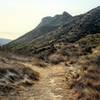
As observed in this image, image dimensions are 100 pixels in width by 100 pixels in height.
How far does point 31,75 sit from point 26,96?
26.8ft

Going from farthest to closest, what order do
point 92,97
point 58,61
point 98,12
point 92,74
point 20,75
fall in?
point 98,12, point 58,61, point 20,75, point 92,74, point 92,97

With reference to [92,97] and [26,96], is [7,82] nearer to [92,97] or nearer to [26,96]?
[26,96]

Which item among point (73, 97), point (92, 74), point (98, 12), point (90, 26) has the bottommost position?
point (73, 97)

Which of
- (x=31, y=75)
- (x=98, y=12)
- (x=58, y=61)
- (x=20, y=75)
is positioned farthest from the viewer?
(x=98, y=12)

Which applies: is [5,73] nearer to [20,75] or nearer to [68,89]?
[20,75]

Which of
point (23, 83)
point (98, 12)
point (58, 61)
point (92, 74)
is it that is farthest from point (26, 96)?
point (98, 12)

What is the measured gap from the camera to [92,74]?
19156mm

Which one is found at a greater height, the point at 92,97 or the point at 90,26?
the point at 90,26

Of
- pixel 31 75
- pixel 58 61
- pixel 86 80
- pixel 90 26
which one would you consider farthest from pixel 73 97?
pixel 90 26

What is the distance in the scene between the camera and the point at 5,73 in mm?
20297

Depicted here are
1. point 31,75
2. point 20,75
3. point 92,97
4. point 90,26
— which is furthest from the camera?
point 90,26

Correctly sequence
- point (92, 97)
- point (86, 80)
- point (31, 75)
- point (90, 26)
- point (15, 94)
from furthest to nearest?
point (90, 26)
point (31, 75)
point (86, 80)
point (15, 94)
point (92, 97)

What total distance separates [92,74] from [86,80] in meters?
1.55

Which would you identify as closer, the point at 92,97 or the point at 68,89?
the point at 92,97
